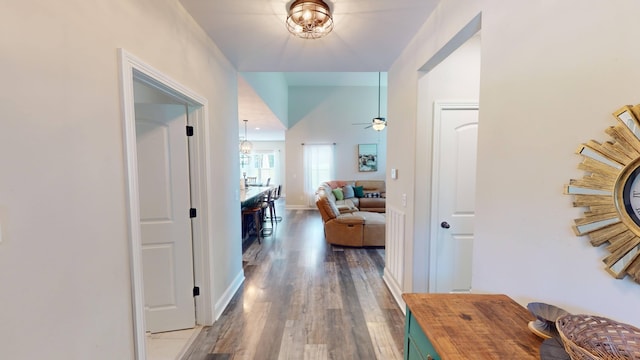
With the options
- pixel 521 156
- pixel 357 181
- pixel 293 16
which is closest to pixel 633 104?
pixel 521 156

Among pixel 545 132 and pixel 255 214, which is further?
pixel 255 214

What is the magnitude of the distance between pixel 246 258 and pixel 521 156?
400cm

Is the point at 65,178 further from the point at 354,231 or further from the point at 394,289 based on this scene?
the point at 354,231

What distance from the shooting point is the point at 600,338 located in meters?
0.74

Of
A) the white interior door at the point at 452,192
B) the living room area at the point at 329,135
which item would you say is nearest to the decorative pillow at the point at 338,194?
the living room area at the point at 329,135

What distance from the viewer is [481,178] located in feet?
4.72

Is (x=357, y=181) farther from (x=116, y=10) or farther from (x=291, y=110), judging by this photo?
(x=116, y=10)

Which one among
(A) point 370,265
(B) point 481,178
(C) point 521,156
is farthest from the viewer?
(A) point 370,265

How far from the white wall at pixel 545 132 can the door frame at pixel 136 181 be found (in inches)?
72.4

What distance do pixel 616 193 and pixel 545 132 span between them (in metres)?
0.33

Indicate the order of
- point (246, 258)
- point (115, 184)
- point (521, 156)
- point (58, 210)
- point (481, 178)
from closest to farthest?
point (58, 210)
point (521, 156)
point (115, 184)
point (481, 178)
point (246, 258)

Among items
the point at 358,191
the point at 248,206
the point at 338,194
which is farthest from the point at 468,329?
the point at 358,191

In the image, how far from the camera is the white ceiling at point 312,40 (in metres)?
1.94

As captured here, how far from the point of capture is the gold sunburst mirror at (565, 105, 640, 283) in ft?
2.56
